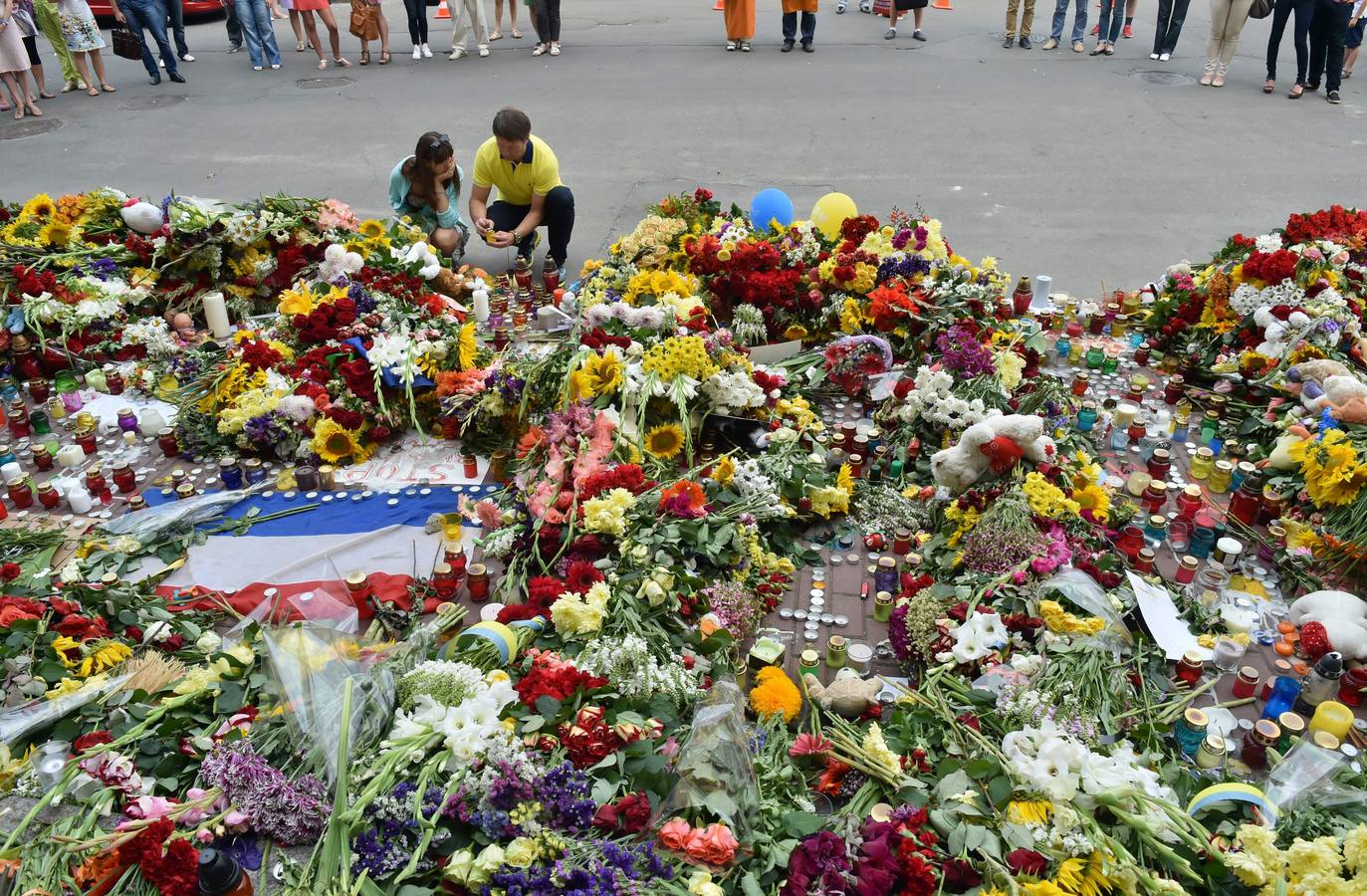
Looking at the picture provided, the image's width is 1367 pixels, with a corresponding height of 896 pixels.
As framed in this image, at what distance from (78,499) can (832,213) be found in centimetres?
426

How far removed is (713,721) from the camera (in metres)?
2.76

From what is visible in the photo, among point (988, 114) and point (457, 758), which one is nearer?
point (457, 758)

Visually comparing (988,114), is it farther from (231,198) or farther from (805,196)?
(231,198)

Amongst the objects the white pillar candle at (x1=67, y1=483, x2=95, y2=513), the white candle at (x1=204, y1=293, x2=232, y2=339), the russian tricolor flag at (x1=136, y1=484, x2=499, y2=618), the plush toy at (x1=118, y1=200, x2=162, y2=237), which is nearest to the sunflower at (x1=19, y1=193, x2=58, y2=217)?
the plush toy at (x1=118, y1=200, x2=162, y2=237)

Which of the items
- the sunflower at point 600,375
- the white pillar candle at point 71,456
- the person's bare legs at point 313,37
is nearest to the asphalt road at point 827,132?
the person's bare legs at point 313,37

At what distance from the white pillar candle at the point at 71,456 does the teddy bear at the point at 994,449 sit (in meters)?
4.03

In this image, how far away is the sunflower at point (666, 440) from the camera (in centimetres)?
423

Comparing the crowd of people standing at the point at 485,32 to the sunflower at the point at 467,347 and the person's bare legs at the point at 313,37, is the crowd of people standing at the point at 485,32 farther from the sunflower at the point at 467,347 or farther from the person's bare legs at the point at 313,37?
the sunflower at the point at 467,347

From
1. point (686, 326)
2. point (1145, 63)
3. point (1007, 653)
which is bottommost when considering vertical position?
point (1007, 653)

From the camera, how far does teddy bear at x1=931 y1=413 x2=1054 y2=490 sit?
3.78 metres

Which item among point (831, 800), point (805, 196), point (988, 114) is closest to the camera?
point (831, 800)

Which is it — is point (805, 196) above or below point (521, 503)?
above

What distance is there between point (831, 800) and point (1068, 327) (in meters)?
3.90

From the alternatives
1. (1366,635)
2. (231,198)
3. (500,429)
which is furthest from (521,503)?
(231,198)
